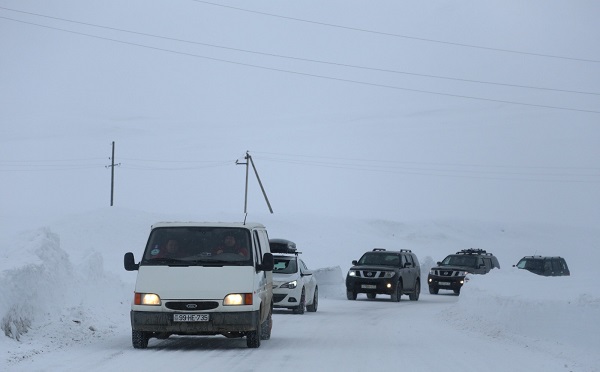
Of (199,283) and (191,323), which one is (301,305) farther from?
(191,323)

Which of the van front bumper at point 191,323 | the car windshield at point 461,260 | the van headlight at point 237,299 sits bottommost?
the car windshield at point 461,260

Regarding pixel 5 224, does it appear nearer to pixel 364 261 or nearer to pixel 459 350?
pixel 364 261

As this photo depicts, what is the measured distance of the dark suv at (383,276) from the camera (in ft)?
116

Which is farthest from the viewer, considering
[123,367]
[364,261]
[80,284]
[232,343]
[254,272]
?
[364,261]

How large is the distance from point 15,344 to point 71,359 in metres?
1.47

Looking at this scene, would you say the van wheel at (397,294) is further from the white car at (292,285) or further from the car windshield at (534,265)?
the white car at (292,285)

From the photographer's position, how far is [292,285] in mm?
25625

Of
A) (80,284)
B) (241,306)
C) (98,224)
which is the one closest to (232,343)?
(241,306)

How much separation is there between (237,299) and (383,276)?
20504 mm

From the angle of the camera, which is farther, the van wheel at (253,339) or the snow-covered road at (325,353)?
the van wheel at (253,339)

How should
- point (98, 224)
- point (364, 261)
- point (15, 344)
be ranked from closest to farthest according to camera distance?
point (15, 344) → point (364, 261) → point (98, 224)

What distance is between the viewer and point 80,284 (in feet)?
67.7

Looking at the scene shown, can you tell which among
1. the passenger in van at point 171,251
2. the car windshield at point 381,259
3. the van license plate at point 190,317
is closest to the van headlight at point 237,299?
the van license plate at point 190,317

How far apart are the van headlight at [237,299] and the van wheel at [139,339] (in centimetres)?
128
